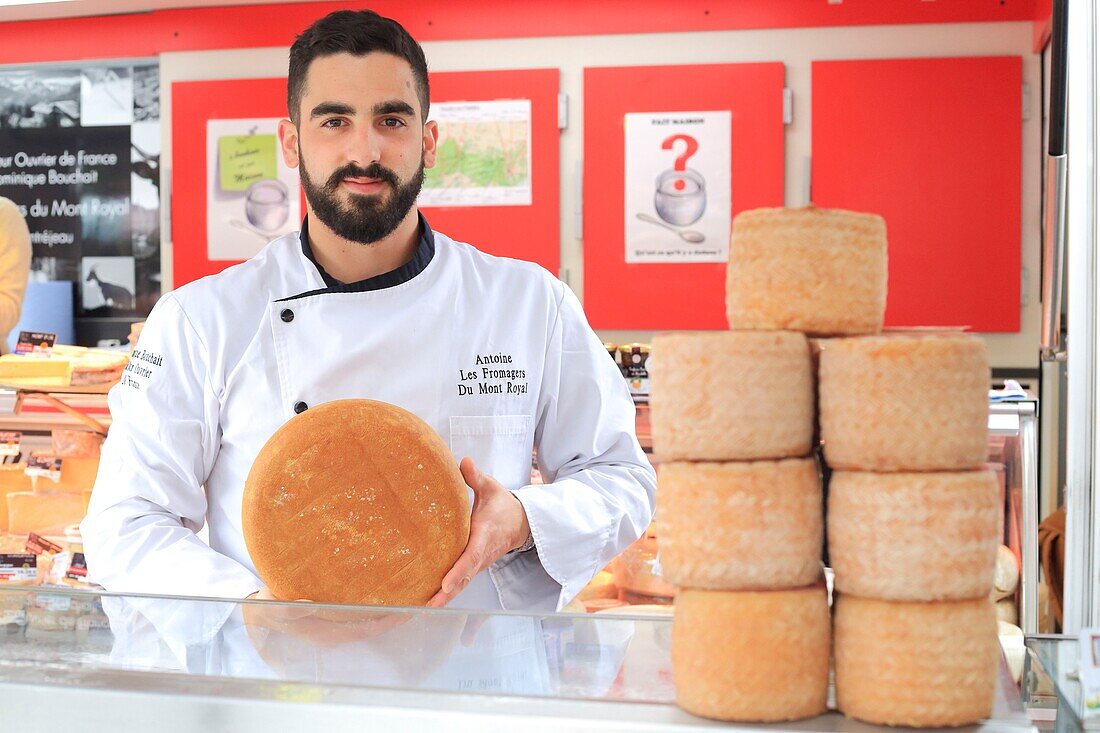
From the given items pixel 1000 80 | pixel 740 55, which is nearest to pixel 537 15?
pixel 740 55

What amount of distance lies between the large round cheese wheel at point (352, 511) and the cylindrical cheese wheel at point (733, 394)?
1.59 feet

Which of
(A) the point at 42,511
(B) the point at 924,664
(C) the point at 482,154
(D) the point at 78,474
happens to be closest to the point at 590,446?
(B) the point at 924,664

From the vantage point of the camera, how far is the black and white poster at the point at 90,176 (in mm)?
5074

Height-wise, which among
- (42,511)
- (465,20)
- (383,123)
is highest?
(465,20)

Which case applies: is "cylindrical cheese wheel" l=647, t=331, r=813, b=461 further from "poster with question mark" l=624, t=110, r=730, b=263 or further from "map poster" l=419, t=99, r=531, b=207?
"map poster" l=419, t=99, r=531, b=207

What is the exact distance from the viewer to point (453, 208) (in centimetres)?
477

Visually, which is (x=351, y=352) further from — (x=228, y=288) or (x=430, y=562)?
(x=430, y=562)

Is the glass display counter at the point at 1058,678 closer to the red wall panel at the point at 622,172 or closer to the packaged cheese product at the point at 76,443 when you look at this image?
the packaged cheese product at the point at 76,443

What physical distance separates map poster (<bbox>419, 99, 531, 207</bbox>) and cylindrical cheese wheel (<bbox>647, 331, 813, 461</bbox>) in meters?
3.98

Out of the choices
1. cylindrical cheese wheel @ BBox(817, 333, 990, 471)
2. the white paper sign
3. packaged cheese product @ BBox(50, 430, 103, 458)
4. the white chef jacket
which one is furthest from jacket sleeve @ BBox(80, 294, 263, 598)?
the white paper sign

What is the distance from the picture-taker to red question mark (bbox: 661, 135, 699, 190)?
4.53m

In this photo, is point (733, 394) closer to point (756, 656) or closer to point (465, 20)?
point (756, 656)

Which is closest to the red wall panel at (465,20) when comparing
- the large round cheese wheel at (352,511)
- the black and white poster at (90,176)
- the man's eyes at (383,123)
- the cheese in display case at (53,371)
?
the black and white poster at (90,176)

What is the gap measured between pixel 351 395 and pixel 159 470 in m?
0.32
